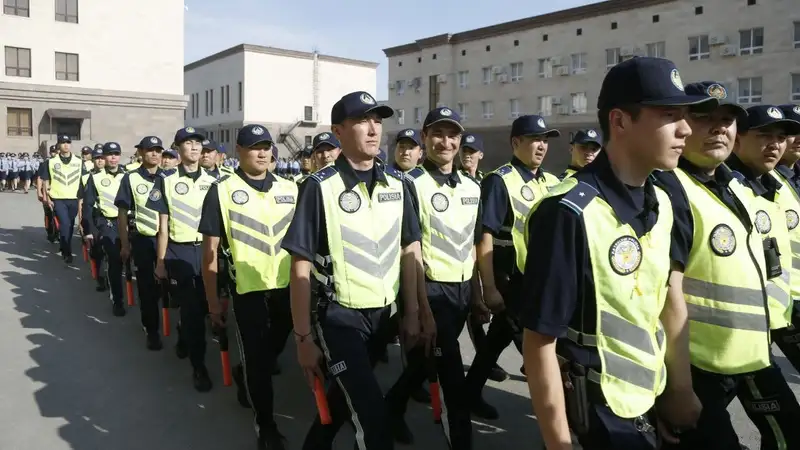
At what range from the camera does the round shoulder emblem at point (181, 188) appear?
266 inches

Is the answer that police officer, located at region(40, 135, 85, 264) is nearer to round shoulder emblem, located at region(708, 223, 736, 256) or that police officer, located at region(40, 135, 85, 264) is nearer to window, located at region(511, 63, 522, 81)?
round shoulder emblem, located at region(708, 223, 736, 256)

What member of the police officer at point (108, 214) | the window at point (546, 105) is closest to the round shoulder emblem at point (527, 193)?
the police officer at point (108, 214)

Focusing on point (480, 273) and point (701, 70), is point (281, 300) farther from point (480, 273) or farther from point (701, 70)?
point (701, 70)

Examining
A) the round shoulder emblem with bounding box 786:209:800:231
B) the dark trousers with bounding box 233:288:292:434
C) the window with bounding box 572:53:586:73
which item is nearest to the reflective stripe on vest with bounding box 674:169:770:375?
the round shoulder emblem with bounding box 786:209:800:231

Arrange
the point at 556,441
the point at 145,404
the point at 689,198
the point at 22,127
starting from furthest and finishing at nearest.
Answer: the point at 22,127
the point at 145,404
the point at 689,198
the point at 556,441

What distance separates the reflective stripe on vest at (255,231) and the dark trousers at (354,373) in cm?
142

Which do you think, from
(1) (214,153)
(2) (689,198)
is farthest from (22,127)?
(2) (689,198)

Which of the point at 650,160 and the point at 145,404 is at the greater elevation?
the point at 650,160

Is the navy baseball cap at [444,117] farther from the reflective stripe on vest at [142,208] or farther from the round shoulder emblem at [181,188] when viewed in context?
the reflective stripe on vest at [142,208]

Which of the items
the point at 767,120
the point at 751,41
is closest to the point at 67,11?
the point at 751,41

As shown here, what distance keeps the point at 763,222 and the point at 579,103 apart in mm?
38172

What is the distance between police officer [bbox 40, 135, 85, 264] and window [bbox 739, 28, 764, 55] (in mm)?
31524

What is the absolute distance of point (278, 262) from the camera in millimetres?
5023

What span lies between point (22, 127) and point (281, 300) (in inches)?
1531
